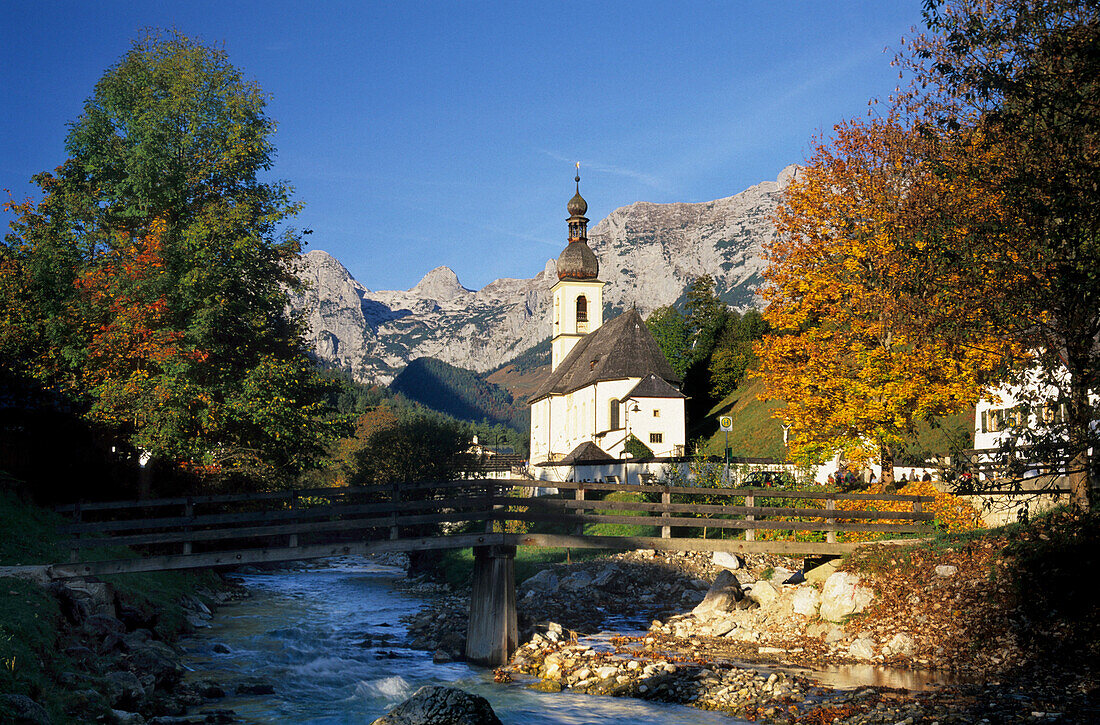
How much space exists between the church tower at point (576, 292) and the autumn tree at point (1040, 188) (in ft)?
263

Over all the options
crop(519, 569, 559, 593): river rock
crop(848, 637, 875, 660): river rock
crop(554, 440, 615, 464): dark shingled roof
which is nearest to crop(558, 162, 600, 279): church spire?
crop(554, 440, 615, 464): dark shingled roof

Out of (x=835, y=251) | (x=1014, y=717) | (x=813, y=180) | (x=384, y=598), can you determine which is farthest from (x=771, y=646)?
(x=384, y=598)

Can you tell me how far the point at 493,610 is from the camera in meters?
20.8

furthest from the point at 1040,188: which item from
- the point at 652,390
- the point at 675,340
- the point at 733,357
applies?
the point at 675,340

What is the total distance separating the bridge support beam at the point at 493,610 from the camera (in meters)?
20.5

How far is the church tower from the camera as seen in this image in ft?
316

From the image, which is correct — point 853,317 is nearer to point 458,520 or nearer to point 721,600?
point 721,600

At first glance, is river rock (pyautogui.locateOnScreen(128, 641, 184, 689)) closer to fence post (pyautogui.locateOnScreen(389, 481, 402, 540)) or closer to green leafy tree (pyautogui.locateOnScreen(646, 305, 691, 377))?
fence post (pyautogui.locateOnScreen(389, 481, 402, 540))

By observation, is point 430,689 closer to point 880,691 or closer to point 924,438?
point 880,691

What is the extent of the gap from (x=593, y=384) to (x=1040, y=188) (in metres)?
61.6

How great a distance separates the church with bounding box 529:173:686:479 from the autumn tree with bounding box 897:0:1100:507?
48.6m

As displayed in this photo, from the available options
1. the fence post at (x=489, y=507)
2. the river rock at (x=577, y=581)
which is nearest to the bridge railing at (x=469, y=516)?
the fence post at (x=489, y=507)

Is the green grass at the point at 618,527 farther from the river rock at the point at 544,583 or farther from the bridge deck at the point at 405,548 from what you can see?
the bridge deck at the point at 405,548

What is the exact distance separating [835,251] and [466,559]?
960 inches
